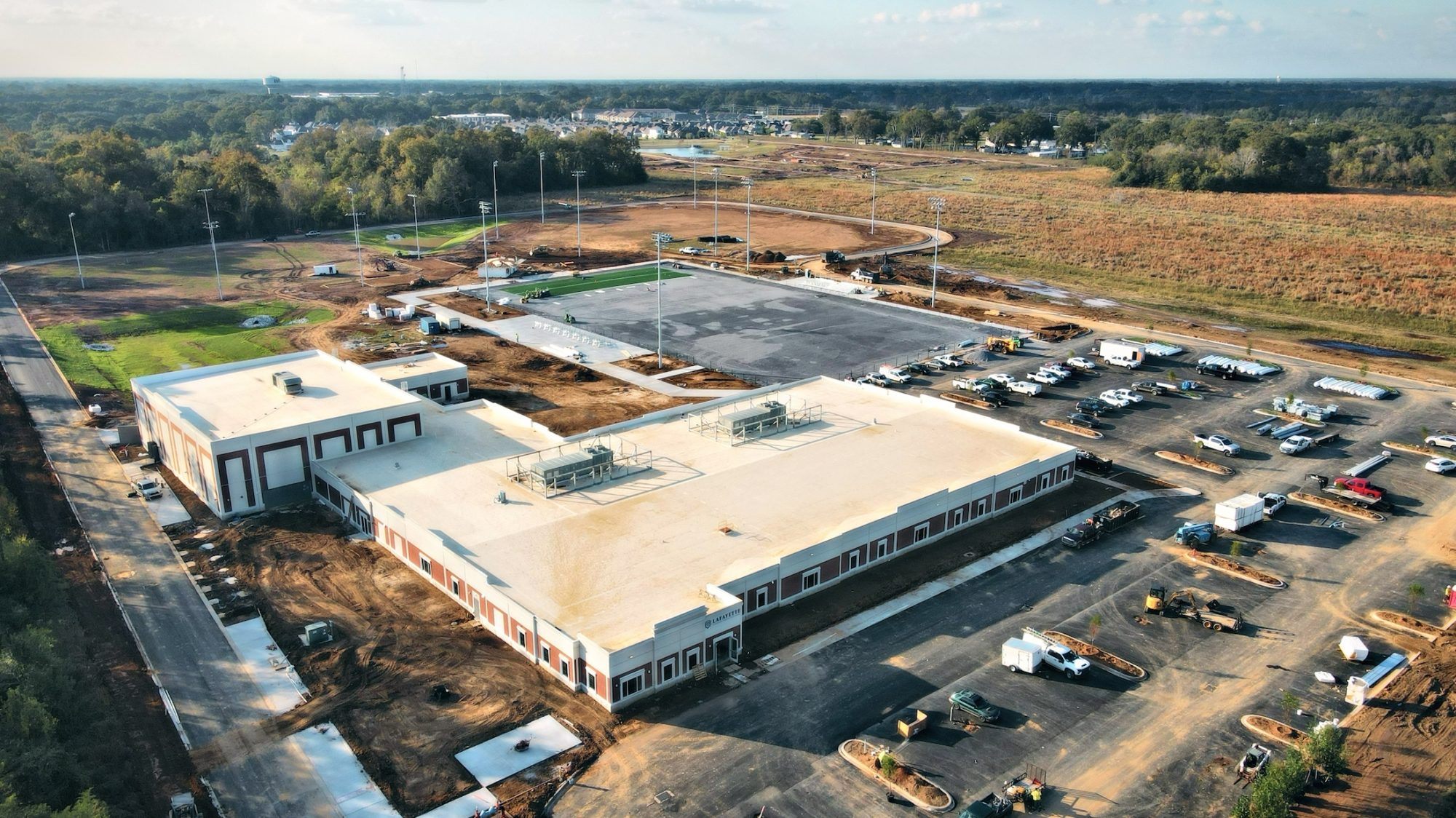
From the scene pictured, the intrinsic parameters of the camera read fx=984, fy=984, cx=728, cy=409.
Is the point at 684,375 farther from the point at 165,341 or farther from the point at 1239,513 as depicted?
the point at 165,341

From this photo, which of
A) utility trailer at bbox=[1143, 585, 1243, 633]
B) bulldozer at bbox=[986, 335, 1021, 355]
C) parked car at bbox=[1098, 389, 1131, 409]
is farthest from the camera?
bulldozer at bbox=[986, 335, 1021, 355]

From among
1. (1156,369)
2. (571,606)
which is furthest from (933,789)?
(1156,369)

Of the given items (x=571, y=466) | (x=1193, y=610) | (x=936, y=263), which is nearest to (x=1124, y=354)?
(x=1193, y=610)

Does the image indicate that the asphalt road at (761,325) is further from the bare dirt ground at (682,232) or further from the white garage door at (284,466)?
the white garage door at (284,466)

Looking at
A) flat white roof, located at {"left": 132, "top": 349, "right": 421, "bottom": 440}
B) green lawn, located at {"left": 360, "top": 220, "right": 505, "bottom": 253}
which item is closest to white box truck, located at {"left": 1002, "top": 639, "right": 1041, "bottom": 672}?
flat white roof, located at {"left": 132, "top": 349, "right": 421, "bottom": 440}

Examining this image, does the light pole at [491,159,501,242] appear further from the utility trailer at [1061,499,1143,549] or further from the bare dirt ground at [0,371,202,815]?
the utility trailer at [1061,499,1143,549]

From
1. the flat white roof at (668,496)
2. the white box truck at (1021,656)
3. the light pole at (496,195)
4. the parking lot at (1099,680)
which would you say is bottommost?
the parking lot at (1099,680)

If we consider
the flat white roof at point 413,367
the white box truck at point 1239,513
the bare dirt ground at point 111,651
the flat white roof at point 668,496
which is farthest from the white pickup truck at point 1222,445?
the bare dirt ground at point 111,651
